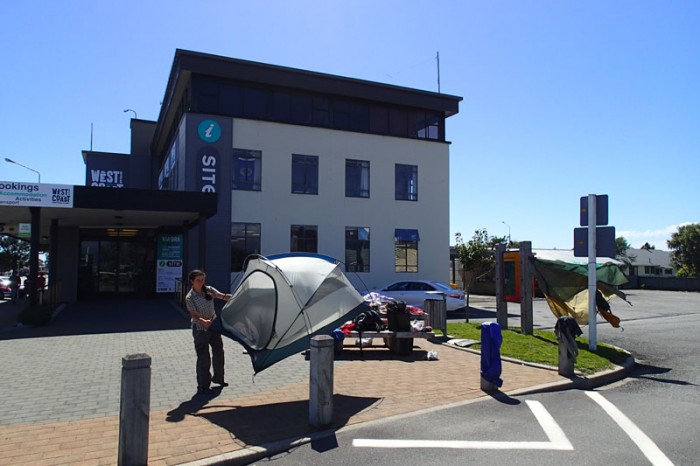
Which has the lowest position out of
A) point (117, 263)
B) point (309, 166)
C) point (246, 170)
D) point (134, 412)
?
point (134, 412)

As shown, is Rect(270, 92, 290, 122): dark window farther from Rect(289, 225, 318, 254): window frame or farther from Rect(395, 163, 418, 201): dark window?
Rect(395, 163, 418, 201): dark window

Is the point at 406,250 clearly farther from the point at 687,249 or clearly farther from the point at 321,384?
the point at 687,249

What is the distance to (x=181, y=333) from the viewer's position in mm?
13273

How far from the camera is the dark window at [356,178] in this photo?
25.8 metres

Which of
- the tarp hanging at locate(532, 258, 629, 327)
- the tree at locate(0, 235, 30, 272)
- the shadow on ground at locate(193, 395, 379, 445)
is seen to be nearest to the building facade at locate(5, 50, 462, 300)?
the tarp hanging at locate(532, 258, 629, 327)

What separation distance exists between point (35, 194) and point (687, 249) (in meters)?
67.9

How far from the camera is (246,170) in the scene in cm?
2372

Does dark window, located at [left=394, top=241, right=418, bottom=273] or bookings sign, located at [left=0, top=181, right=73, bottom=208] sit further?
dark window, located at [left=394, top=241, right=418, bottom=273]

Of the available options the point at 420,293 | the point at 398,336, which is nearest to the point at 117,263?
the point at 420,293

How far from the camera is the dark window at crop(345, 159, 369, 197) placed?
25.8m

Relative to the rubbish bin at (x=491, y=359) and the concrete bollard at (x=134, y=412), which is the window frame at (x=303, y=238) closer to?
the rubbish bin at (x=491, y=359)

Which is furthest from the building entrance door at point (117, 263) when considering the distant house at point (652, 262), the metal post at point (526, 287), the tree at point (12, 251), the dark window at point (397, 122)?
the distant house at point (652, 262)

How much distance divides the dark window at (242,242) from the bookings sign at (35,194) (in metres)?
8.30

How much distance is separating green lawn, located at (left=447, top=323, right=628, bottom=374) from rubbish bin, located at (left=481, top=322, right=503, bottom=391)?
7.26 feet
